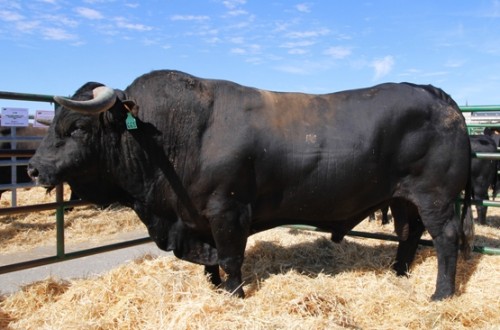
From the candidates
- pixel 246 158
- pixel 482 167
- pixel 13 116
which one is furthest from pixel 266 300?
pixel 482 167

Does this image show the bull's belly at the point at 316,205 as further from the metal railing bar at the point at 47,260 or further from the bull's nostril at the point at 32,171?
the bull's nostril at the point at 32,171

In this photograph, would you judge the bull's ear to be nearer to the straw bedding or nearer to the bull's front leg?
the bull's front leg

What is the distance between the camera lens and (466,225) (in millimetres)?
4730

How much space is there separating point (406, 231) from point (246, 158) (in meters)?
1.91

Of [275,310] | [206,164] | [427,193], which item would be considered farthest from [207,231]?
[427,193]

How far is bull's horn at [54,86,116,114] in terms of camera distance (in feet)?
10.9

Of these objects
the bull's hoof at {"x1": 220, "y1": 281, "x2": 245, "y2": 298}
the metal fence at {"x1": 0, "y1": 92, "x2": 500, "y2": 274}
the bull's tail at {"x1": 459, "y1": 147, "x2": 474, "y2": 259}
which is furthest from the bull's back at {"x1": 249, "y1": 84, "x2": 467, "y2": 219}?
the metal fence at {"x1": 0, "y1": 92, "x2": 500, "y2": 274}

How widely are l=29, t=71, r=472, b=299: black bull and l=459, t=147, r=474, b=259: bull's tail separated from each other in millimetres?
289

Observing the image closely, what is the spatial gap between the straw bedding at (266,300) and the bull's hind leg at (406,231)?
0.42 ft

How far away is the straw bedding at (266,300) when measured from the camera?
315 cm

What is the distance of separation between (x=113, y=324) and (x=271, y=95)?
7.44ft

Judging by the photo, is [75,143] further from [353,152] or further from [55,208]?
[353,152]

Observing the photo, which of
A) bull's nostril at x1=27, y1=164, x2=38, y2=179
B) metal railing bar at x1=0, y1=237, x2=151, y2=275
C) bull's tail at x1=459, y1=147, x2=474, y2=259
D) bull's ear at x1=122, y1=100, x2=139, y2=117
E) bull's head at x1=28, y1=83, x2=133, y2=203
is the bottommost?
metal railing bar at x1=0, y1=237, x2=151, y2=275

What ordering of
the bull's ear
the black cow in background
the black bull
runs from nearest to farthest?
1. the bull's ear
2. the black bull
3. the black cow in background
